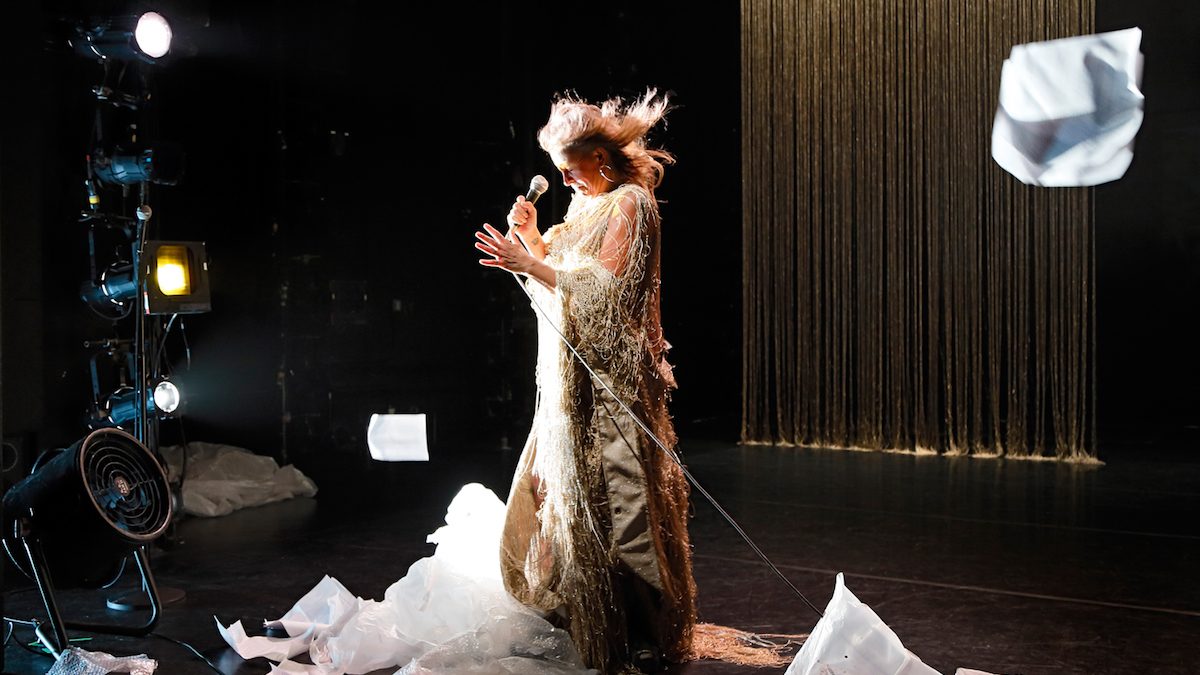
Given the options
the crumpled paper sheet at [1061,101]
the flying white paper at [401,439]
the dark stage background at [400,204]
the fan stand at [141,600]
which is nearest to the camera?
the fan stand at [141,600]

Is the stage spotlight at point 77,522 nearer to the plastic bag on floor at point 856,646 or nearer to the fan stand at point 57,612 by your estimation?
the fan stand at point 57,612

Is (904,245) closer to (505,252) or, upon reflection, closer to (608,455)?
(608,455)

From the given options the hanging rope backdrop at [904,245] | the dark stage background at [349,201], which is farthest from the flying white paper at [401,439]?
the hanging rope backdrop at [904,245]

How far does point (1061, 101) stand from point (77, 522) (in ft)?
19.2

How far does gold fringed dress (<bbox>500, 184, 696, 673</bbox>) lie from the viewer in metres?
2.77

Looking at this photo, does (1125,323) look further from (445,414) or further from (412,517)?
(412,517)

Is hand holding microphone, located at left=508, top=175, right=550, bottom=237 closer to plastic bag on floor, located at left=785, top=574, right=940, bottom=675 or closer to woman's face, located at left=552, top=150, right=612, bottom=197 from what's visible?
woman's face, located at left=552, top=150, right=612, bottom=197

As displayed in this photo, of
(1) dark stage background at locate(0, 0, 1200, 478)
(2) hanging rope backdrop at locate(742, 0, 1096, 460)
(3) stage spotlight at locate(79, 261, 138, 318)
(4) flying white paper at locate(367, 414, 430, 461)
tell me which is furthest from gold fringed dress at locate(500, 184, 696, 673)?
(2) hanging rope backdrop at locate(742, 0, 1096, 460)

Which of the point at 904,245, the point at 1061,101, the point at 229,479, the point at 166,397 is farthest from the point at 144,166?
the point at 1061,101

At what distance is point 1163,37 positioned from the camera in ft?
23.9

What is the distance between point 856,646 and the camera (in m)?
2.49

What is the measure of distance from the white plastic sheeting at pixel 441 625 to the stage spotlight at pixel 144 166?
1748mm

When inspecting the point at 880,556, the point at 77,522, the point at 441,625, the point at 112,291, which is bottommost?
the point at 880,556

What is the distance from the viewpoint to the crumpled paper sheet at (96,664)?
9.32ft
